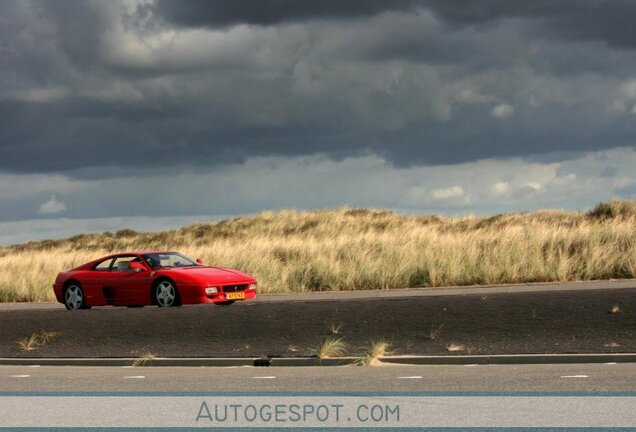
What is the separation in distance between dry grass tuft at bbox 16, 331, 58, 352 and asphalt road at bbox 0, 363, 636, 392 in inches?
103

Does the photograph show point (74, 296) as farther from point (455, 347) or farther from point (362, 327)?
point (455, 347)

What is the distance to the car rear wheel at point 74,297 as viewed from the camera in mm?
23250

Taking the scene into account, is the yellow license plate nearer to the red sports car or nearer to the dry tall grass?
the red sports car

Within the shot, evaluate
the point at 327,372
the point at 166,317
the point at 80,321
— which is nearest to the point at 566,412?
the point at 327,372

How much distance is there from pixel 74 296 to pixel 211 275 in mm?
3591

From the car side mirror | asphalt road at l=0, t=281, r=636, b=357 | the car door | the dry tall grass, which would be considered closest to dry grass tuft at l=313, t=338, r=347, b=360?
asphalt road at l=0, t=281, r=636, b=357

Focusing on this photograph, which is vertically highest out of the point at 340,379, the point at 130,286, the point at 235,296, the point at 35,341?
the point at 130,286

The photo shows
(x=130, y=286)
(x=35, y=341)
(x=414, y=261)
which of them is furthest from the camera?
(x=414, y=261)

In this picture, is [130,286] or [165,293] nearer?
[165,293]

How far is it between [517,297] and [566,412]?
7688mm

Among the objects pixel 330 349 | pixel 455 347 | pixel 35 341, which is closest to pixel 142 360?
pixel 330 349

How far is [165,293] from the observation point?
71.7 ft

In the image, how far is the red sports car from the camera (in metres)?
21.5

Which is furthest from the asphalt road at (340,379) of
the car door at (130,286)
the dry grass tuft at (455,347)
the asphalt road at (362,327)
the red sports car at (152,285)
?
the car door at (130,286)
